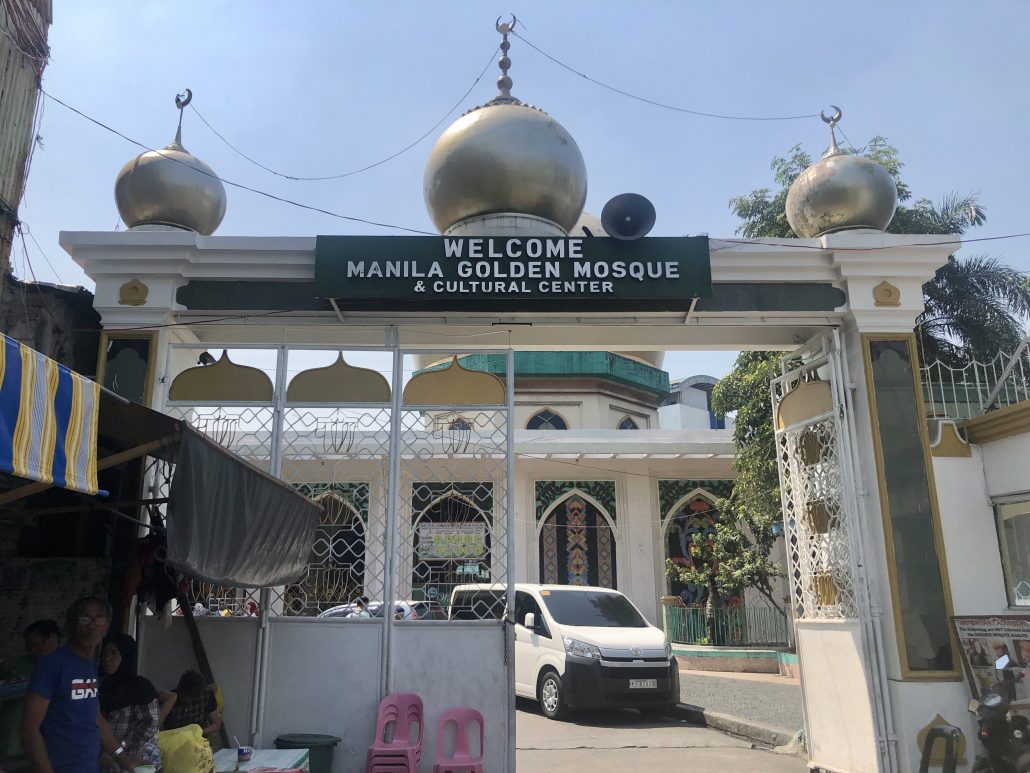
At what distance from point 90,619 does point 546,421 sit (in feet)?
49.0

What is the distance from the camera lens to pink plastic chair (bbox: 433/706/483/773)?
532cm

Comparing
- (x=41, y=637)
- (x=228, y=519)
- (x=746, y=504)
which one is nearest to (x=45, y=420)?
(x=228, y=519)

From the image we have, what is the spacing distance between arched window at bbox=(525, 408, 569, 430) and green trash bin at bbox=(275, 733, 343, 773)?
41.4 ft

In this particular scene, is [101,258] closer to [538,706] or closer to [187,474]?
[187,474]

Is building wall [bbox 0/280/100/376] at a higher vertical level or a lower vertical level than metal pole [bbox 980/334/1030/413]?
higher

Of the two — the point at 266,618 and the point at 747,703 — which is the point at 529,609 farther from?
the point at 266,618

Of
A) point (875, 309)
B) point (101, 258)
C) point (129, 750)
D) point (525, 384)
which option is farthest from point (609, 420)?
point (129, 750)

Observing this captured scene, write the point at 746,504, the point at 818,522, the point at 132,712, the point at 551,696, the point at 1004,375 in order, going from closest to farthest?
the point at 132,712 < the point at 1004,375 < the point at 818,522 < the point at 551,696 < the point at 746,504

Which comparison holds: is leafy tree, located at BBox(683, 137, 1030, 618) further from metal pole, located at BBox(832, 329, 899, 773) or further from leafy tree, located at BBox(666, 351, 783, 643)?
metal pole, located at BBox(832, 329, 899, 773)

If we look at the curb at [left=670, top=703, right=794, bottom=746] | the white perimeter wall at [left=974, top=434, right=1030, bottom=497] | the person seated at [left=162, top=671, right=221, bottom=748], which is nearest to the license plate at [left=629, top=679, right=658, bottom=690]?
the curb at [left=670, top=703, right=794, bottom=746]

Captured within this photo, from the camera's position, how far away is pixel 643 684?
8938mm

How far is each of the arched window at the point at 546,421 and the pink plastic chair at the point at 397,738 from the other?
12428mm

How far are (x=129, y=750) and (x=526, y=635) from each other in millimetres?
6485

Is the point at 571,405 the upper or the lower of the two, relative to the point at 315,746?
upper
